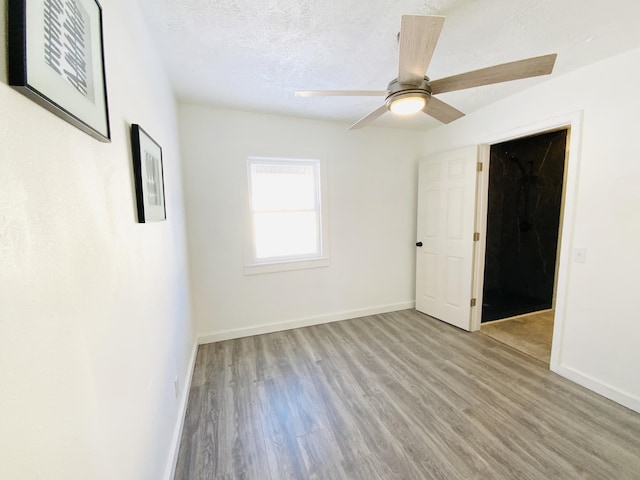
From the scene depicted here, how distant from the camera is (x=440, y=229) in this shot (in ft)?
10.7

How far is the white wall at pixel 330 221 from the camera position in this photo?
2.74m

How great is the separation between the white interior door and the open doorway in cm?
67

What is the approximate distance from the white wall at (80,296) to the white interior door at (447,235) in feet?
9.78

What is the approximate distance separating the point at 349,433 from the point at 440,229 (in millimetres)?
2476

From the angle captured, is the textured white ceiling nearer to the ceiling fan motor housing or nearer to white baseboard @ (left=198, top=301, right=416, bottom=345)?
the ceiling fan motor housing

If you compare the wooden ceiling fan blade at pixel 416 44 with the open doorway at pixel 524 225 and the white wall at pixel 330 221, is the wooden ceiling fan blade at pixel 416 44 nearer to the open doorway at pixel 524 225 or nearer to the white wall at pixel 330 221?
the white wall at pixel 330 221

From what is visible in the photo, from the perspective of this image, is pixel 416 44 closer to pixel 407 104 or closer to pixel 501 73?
pixel 407 104

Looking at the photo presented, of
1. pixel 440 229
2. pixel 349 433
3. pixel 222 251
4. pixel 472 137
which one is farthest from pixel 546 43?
pixel 222 251

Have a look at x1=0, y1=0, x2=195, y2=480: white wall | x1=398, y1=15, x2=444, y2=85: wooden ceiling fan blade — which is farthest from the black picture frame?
x1=398, y1=15, x2=444, y2=85: wooden ceiling fan blade

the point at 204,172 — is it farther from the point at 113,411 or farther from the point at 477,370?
the point at 477,370

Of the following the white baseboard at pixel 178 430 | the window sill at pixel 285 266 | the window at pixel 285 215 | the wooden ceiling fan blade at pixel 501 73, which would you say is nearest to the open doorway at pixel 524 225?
the window sill at pixel 285 266

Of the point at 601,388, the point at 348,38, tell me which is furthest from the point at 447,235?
the point at 348,38

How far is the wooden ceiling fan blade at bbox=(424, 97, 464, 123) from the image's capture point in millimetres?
1589

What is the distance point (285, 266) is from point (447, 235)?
2007mm
